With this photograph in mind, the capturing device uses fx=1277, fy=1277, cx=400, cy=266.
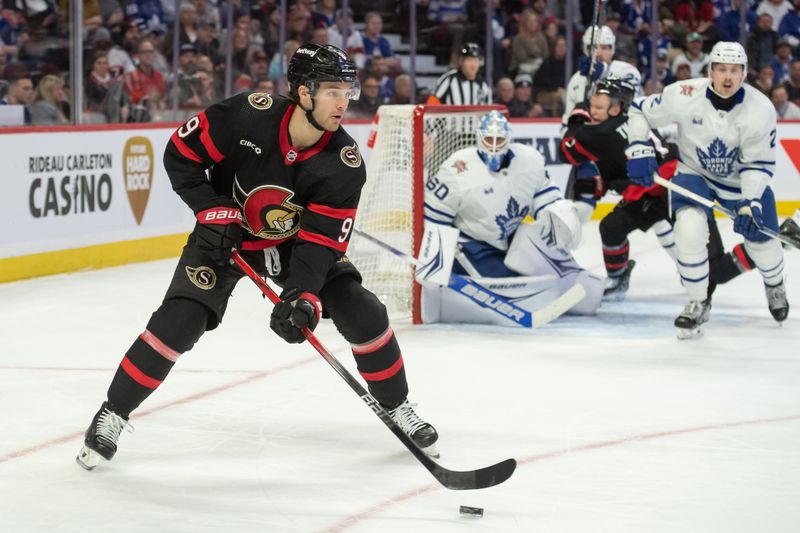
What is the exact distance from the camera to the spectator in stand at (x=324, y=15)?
8.50 metres

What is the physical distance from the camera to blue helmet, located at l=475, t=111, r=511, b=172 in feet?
16.2

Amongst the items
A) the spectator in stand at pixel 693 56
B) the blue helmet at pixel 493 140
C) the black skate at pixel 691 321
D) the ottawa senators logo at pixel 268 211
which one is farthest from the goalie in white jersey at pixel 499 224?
the spectator in stand at pixel 693 56

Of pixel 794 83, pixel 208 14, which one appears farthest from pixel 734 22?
pixel 208 14

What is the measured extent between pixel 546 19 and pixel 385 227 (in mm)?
4499

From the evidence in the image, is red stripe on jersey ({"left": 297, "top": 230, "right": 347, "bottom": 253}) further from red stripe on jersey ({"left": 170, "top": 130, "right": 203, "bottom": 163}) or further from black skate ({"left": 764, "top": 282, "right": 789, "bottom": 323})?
black skate ({"left": 764, "top": 282, "right": 789, "bottom": 323})

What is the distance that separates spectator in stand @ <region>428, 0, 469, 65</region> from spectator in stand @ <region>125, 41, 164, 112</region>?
2706 mm

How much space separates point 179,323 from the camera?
2.84 meters

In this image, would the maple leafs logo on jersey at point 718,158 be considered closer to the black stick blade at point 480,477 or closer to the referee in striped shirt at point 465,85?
the black stick blade at point 480,477

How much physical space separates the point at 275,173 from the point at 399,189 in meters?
2.35

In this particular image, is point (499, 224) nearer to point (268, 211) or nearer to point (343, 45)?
point (268, 211)

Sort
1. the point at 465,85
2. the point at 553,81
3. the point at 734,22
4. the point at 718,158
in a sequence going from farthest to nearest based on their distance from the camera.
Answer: the point at 734,22 → the point at 553,81 → the point at 465,85 → the point at 718,158

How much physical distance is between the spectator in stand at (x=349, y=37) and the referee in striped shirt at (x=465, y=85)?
1191 mm

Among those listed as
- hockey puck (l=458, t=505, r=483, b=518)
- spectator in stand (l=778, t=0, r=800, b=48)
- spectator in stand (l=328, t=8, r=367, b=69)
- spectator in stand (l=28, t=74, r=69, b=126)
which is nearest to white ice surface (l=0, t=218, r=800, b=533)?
hockey puck (l=458, t=505, r=483, b=518)

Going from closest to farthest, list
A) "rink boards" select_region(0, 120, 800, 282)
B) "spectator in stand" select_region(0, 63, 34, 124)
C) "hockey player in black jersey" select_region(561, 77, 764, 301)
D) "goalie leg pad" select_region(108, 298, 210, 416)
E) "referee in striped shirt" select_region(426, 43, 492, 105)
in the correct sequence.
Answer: "goalie leg pad" select_region(108, 298, 210, 416) → "hockey player in black jersey" select_region(561, 77, 764, 301) → "rink boards" select_region(0, 120, 800, 282) → "spectator in stand" select_region(0, 63, 34, 124) → "referee in striped shirt" select_region(426, 43, 492, 105)
